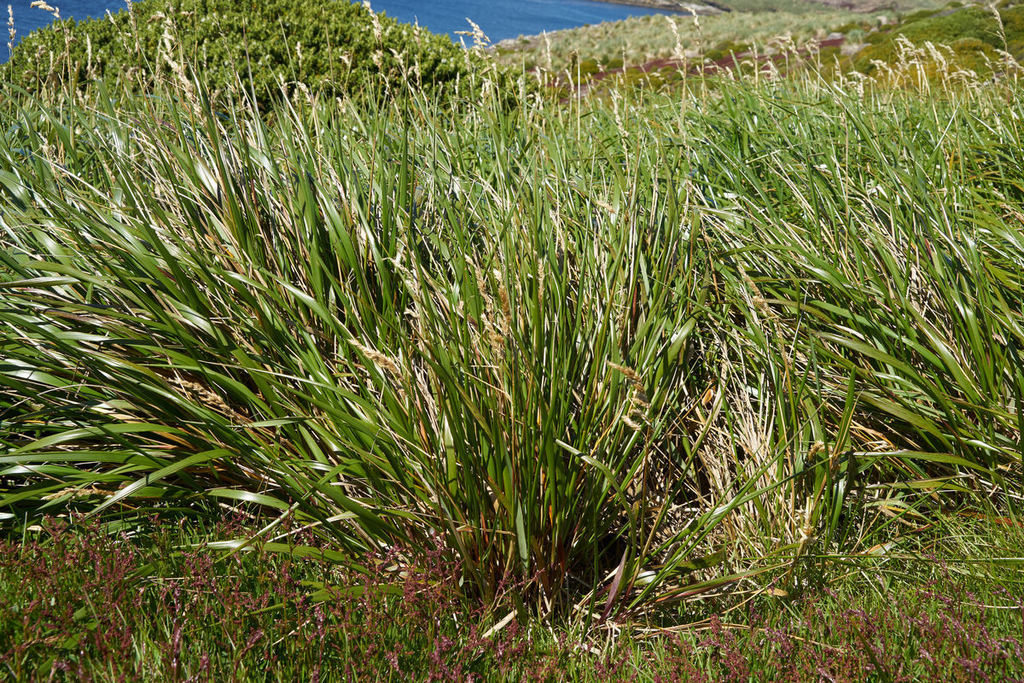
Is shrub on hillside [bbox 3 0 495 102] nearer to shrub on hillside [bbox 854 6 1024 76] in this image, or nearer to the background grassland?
shrub on hillside [bbox 854 6 1024 76]

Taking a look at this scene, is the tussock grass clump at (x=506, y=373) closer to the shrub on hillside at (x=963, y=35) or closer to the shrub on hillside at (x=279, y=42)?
the shrub on hillside at (x=279, y=42)

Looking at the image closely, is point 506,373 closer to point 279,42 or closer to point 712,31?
point 279,42

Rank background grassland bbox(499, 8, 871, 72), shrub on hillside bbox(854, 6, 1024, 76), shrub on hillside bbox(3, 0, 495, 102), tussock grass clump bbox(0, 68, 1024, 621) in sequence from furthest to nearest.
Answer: background grassland bbox(499, 8, 871, 72), shrub on hillside bbox(854, 6, 1024, 76), shrub on hillside bbox(3, 0, 495, 102), tussock grass clump bbox(0, 68, 1024, 621)

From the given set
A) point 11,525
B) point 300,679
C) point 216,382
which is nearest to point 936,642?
point 300,679

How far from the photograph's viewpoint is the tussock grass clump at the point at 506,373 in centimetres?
190

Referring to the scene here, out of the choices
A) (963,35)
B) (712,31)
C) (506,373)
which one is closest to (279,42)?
(506,373)

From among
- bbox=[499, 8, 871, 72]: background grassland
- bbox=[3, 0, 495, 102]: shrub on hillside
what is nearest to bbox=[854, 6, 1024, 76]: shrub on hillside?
bbox=[499, 8, 871, 72]: background grassland

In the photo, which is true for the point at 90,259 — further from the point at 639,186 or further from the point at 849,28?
the point at 849,28

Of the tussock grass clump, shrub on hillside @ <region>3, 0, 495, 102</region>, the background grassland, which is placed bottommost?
the tussock grass clump

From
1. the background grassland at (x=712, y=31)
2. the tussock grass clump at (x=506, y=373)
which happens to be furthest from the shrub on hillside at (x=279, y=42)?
the background grassland at (x=712, y=31)

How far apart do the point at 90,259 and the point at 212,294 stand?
1.28 ft

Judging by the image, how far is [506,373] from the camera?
6.02ft

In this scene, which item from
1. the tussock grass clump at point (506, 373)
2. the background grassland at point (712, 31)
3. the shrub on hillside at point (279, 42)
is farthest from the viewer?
the background grassland at point (712, 31)

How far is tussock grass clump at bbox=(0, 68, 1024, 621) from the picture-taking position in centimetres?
190
